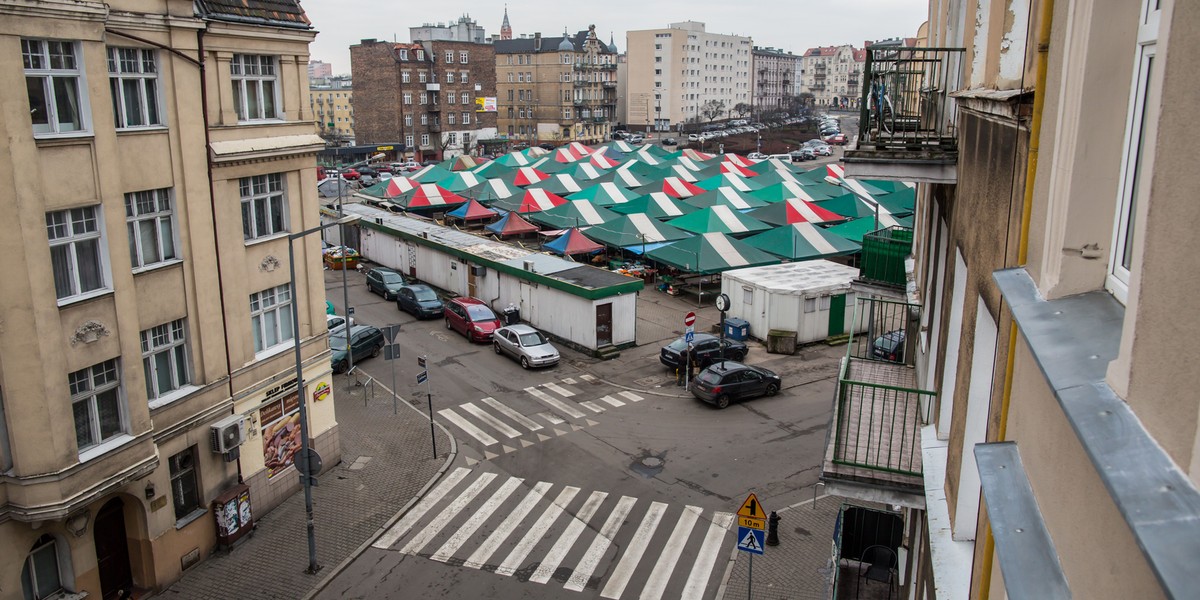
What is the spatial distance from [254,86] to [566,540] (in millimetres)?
10952

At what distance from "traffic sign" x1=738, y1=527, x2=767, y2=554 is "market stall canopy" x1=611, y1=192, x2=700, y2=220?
105ft

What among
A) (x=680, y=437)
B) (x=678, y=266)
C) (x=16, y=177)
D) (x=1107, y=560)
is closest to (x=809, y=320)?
(x=678, y=266)

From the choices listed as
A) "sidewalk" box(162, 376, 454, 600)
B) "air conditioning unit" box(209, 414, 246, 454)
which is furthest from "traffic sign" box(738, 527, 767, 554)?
"air conditioning unit" box(209, 414, 246, 454)

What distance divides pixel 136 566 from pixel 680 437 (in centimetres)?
1200

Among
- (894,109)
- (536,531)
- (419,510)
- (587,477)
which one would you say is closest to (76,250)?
(419,510)

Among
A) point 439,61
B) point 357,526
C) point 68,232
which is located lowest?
point 357,526

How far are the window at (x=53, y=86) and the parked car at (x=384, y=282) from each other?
72.2 feet

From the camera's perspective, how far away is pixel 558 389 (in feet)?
80.4

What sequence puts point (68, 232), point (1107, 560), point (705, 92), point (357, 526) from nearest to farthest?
point (1107, 560), point (68, 232), point (357, 526), point (705, 92)

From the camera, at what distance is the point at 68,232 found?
1251 centimetres

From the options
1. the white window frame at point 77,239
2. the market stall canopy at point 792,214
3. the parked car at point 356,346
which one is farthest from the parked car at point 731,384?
the market stall canopy at point 792,214

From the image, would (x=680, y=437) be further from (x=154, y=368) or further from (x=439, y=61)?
(x=439, y=61)

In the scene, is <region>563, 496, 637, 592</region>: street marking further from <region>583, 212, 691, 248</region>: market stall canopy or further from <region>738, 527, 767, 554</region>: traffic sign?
<region>583, 212, 691, 248</region>: market stall canopy

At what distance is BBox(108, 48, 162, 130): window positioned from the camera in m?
13.6
